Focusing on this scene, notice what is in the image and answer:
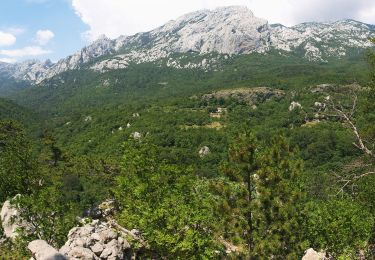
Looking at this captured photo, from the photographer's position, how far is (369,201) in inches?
1590

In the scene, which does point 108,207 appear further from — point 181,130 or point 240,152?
point 181,130

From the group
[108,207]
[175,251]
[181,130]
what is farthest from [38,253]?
[181,130]

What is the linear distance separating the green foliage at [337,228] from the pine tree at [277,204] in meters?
3.06

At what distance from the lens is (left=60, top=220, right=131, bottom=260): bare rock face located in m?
25.7

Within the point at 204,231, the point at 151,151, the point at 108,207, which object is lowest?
the point at 108,207

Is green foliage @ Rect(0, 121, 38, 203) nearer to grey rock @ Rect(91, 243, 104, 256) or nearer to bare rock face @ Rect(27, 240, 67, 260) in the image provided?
grey rock @ Rect(91, 243, 104, 256)

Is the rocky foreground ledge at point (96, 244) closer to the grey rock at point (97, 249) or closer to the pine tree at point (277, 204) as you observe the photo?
the grey rock at point (97, 249)

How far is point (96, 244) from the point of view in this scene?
89.4 feet

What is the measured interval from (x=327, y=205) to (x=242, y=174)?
368 inches

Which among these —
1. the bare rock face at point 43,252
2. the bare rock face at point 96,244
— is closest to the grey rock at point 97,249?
the bare rock face at point 96,244

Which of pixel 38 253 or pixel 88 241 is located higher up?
pixel 38 253

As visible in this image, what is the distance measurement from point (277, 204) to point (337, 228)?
6.48 meters

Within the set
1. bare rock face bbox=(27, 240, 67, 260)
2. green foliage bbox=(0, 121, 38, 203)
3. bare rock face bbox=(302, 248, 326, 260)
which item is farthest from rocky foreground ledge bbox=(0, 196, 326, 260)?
green foliage bbox=(0, 121, 38, 203)

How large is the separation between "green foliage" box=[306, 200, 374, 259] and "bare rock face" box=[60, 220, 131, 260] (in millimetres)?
14634
